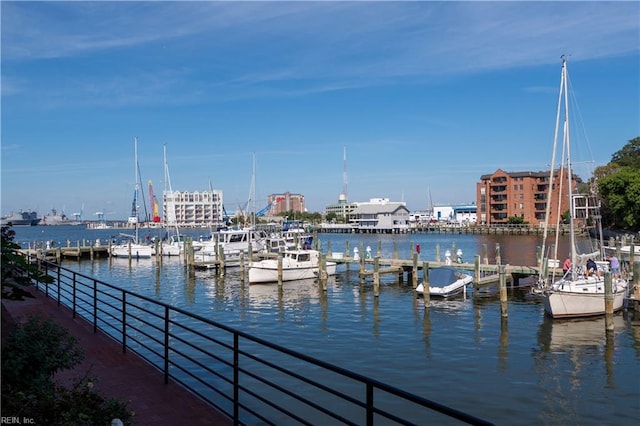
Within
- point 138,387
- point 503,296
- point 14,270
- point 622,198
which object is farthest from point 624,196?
point 14,270

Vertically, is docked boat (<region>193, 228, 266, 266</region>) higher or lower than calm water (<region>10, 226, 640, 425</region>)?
higher

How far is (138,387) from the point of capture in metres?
8.43

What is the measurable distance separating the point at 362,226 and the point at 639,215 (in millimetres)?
85359

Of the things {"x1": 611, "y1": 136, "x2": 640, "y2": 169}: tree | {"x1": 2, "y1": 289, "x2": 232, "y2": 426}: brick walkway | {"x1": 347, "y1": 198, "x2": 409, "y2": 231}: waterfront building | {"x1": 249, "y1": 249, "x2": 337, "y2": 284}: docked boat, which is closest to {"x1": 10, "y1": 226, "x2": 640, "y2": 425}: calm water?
{"x1": 249, "y1": 249, "x2": 337, "y2": 284}: docked boat

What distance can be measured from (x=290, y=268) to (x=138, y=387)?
33.1 m

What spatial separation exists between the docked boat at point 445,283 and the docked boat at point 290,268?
10829 mm

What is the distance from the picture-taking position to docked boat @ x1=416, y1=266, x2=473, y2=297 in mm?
32531

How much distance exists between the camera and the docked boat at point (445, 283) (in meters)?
32.5

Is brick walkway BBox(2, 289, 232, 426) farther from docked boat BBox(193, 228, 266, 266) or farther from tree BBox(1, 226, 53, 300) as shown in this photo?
docked boat BBox(193, 228, 266, 266)

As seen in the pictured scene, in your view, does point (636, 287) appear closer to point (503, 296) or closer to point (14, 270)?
point (503, 296)

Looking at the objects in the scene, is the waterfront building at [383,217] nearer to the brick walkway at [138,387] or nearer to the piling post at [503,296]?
the piling post at [503,296]

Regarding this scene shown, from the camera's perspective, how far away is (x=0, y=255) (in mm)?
5883

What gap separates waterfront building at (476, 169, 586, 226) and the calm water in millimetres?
96868

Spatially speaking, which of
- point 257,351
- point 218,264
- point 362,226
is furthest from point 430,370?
point 362,226
